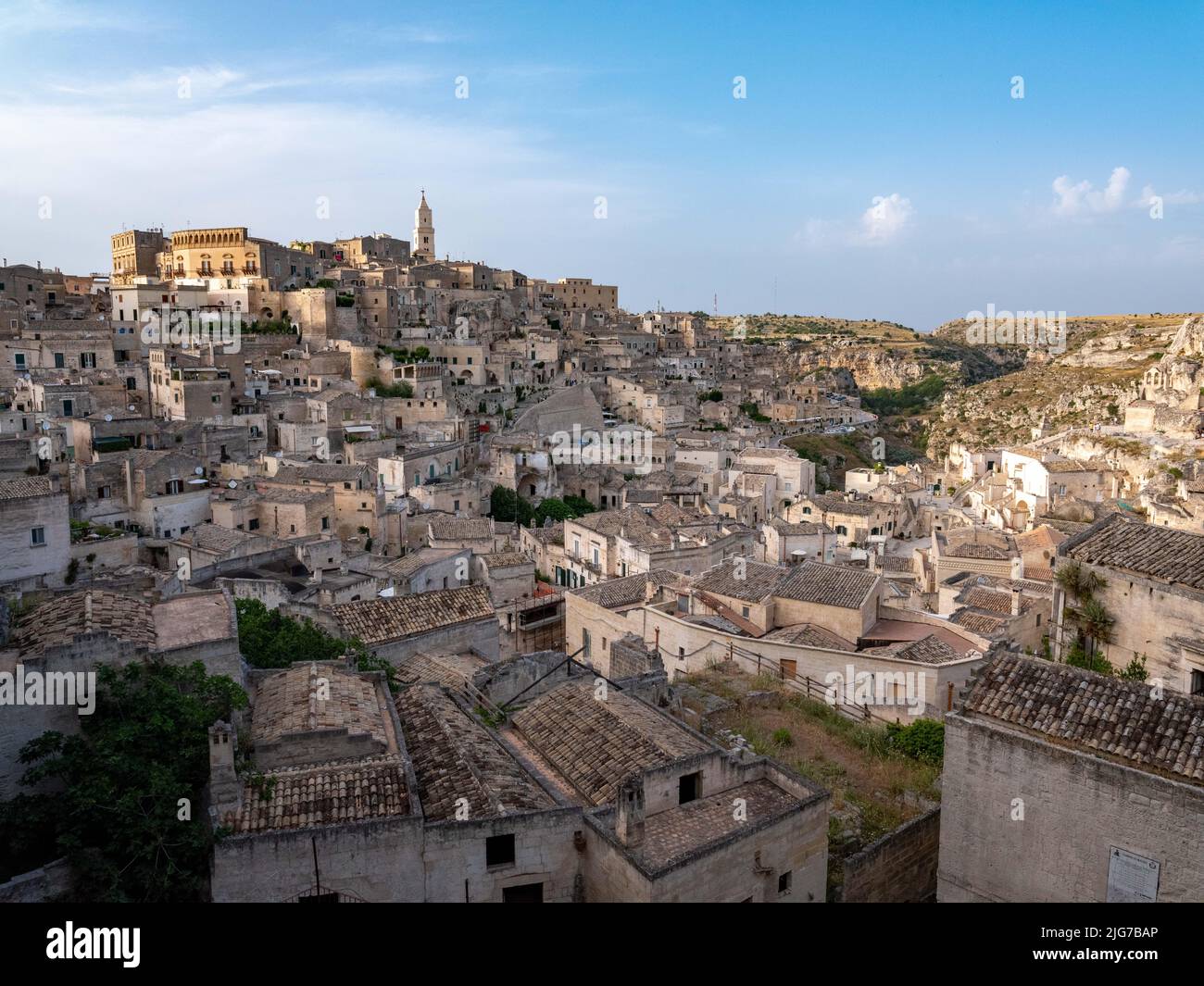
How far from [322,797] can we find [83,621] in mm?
4394

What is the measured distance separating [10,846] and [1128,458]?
4599 cm

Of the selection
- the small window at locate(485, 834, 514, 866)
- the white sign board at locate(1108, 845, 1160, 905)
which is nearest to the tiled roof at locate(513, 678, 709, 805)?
the small window at locate(485, 834, 514, 866)

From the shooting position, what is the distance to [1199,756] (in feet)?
28.8

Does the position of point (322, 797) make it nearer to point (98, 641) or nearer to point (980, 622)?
A: point (98, 641)

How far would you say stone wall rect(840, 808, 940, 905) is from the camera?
35.4ft

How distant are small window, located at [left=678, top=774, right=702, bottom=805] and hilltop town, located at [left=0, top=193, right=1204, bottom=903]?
2.9 inches

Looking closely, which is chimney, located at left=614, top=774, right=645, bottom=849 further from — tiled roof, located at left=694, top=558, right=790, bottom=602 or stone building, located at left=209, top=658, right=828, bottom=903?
tiled roof, located at left=694, top=558, right=790, bottom=602

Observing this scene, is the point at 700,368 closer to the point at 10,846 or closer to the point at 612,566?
the point at 612,566

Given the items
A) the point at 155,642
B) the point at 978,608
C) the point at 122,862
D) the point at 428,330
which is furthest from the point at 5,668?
the point at 428,330

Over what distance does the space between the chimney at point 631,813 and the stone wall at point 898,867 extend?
318 centimetres

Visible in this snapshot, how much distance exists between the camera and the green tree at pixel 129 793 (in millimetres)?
8305

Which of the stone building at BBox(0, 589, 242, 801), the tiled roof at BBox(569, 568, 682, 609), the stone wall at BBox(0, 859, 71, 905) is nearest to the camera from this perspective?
the stone wall at BBox(0, 859, 71, 905)

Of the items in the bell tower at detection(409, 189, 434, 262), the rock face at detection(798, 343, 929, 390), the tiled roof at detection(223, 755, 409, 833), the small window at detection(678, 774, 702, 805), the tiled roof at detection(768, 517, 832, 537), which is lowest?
the tiled roof at detection(768, 517, 832, 537)
